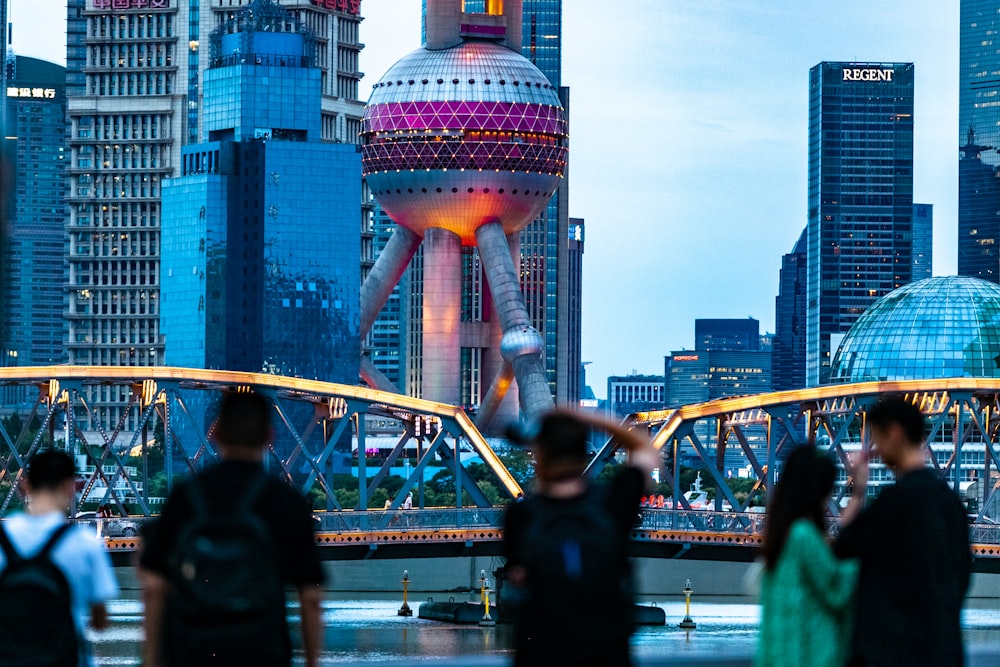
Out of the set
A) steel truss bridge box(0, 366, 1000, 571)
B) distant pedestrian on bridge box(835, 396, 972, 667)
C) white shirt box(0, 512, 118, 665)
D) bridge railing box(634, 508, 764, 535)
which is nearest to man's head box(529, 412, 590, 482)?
distant pedestrian on bridge box(835, 396, 972, 667)

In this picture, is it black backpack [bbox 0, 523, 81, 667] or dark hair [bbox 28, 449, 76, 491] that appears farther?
dark hair [bbox 28, 449, 76, 491]

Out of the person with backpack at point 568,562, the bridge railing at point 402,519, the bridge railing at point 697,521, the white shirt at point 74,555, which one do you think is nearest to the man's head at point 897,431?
the person with backpack at point 568,562

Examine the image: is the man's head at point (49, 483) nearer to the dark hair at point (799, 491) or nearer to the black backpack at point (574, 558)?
the black backpack at point (574, 558)

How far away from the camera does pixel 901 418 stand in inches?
712

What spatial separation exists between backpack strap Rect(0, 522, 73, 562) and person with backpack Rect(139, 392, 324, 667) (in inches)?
67.9

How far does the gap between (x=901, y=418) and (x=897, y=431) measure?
0.10 m

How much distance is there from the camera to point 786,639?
17.7 m

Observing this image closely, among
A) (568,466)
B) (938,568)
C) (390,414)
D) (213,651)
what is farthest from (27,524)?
(390,414)

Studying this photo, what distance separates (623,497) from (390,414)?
8370 centimetres

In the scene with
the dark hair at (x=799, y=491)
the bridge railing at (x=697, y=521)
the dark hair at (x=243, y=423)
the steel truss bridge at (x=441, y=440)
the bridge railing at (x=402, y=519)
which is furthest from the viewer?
the bridge railing at (x=402, y=519)

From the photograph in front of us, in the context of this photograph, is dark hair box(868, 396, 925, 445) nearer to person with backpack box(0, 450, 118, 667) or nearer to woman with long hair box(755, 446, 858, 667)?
woman with long hair box(755, 446, 858, 667)

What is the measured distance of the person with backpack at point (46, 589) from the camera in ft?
56.6

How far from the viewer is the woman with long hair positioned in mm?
17266

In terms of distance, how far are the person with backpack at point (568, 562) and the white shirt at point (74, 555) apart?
313cm
